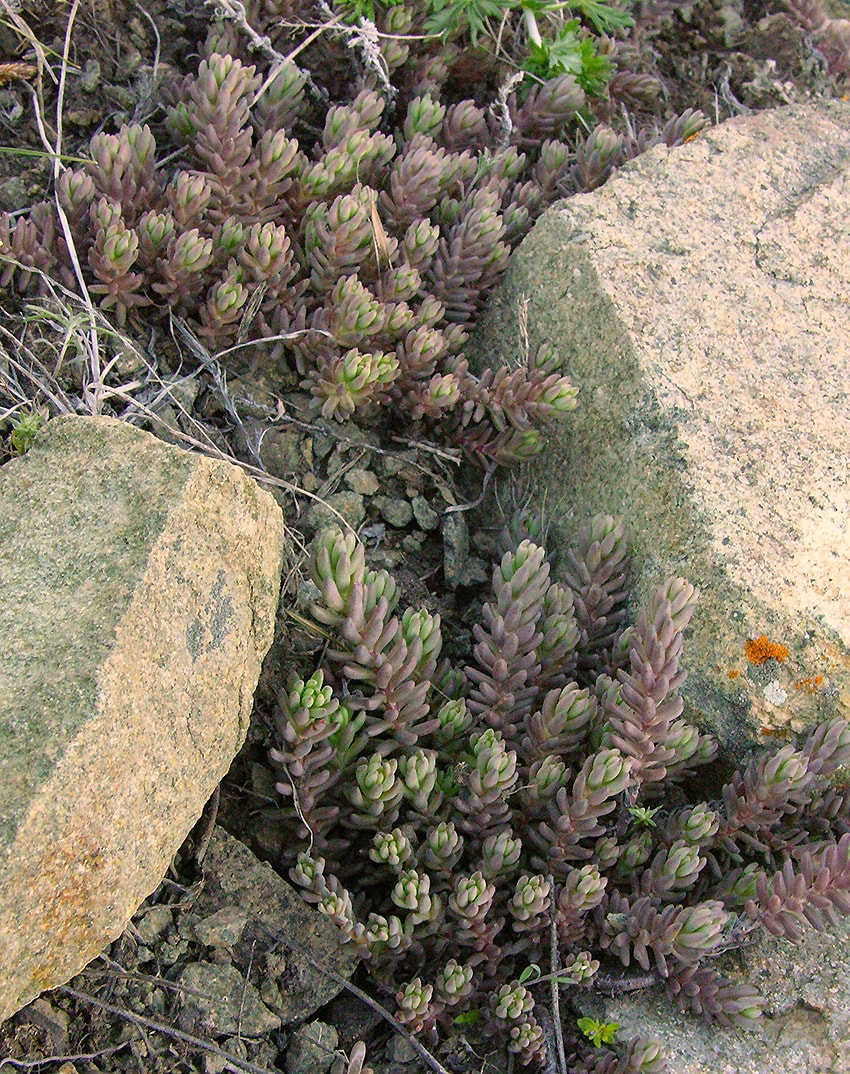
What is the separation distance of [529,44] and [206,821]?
3.65 m

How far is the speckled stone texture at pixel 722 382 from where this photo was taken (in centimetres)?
314

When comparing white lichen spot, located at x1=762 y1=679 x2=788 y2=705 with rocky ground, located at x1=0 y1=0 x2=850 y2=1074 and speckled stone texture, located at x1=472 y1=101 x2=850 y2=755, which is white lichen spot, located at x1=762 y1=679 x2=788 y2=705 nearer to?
speckled stone texture, located at x1=472 y1=101 x2=850 y2=755

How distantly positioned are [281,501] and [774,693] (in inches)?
69.8

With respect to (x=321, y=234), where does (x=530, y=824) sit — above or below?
below

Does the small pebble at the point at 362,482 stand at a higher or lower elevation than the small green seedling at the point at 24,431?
lower

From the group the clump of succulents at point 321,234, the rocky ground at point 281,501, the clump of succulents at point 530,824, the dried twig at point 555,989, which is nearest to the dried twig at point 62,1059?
the rocky ground at point 281,501

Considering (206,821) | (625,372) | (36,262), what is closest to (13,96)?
(36,262)

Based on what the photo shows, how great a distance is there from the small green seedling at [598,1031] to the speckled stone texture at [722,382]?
906mm

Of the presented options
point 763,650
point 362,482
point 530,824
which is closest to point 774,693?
point 763,650

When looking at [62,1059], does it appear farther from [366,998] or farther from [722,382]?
[722,382]

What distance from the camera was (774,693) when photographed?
3078mm

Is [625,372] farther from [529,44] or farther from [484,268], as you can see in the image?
[529,44]

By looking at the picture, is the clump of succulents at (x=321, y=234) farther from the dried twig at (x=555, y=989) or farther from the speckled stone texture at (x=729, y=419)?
the dried twig at (x=555, y=989)

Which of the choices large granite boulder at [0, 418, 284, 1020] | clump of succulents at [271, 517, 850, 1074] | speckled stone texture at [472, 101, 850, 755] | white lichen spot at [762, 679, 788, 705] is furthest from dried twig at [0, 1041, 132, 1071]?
white lichen spot at [762, 679, 788, 705]
